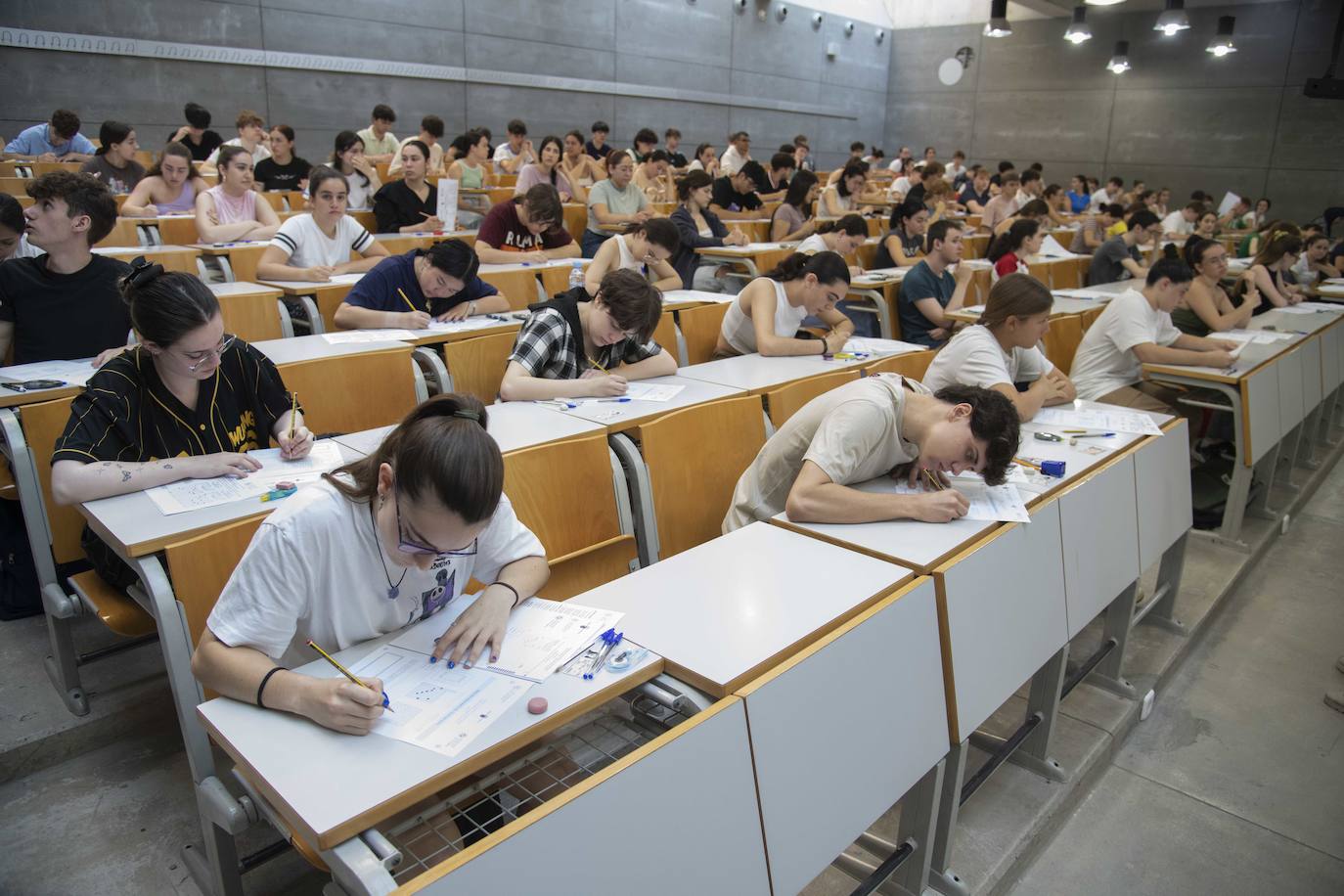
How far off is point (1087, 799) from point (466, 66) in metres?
10.3

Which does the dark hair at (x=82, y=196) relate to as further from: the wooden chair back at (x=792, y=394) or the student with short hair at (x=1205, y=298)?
the student with short hair at (x=1205, y=298)

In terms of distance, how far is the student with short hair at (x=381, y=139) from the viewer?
26.8 feet

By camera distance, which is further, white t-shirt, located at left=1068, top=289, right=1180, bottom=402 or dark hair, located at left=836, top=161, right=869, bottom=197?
dark hair, located at left=836, top=161, right=869, bottom=197

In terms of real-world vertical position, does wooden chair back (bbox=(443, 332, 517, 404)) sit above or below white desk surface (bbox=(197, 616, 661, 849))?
above

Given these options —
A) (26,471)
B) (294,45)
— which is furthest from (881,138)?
(26,471)

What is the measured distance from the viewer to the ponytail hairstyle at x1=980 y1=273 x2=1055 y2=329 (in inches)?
111

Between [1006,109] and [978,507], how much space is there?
1464 centimetres

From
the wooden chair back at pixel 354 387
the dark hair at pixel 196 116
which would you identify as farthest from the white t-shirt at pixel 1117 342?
the dark hair at pixel 196 116

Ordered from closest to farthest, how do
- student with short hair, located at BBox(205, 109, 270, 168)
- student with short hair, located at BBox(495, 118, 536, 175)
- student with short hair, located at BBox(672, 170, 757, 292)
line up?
student with short hair, located at BBox(672, 170, 757, 292)
student with short hair, located at BBox(205, 109, 270, 168)
student with short hair, located at BBox(495, 118, 536, 175)

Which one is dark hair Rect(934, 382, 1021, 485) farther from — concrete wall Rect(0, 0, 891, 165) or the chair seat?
concrete wall Rect(0, 0, 891, 165)

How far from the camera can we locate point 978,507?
197 cm

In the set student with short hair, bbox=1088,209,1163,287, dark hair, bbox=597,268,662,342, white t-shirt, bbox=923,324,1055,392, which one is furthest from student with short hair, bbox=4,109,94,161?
student with short hair, bbox=1088,209,1163,287

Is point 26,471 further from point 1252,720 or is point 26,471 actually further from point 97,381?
point 1252,720

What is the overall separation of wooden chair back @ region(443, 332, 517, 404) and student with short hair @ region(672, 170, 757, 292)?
276 centimetres
